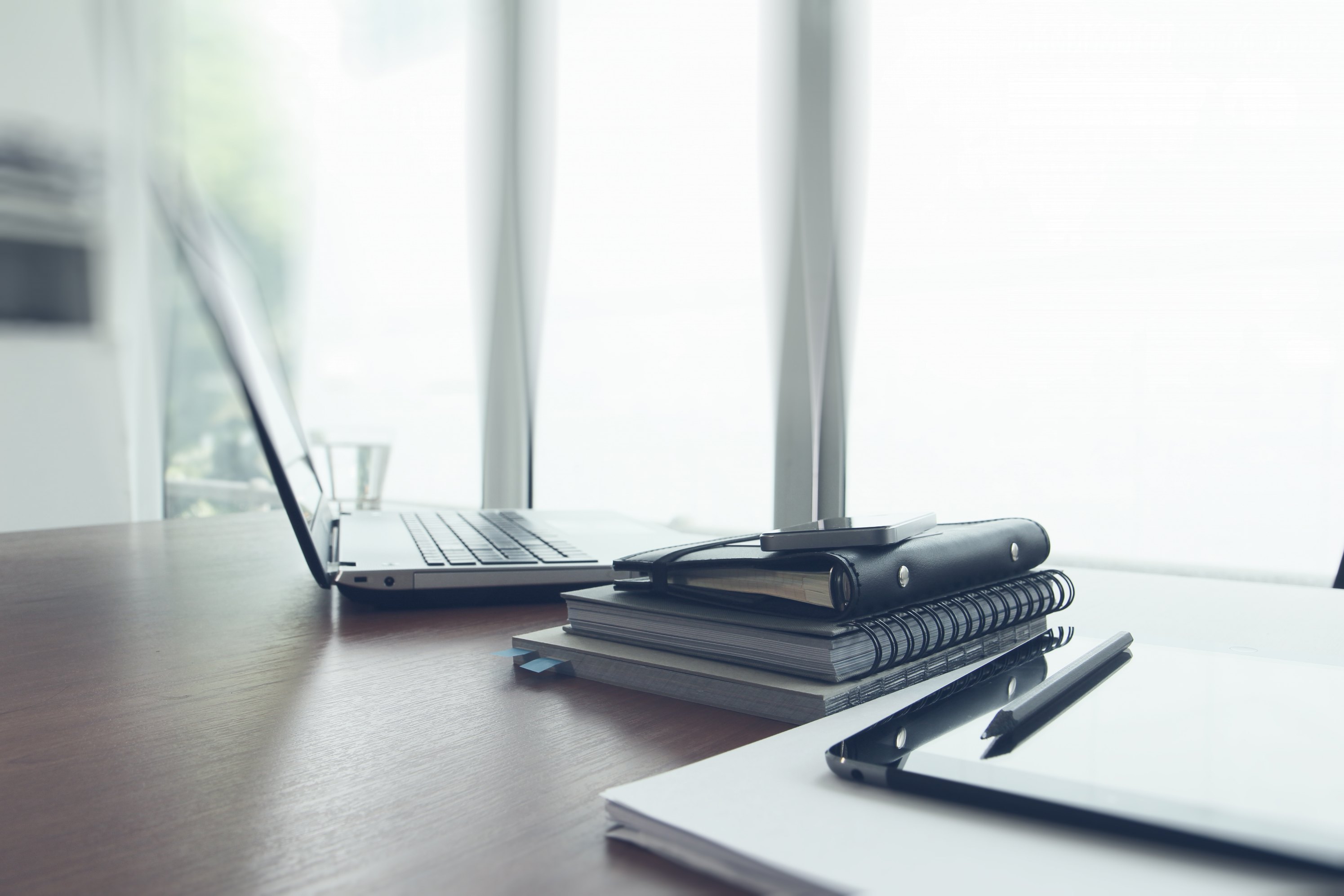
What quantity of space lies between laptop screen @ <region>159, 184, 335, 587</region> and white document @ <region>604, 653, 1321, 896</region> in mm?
429

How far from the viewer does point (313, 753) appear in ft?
1.36

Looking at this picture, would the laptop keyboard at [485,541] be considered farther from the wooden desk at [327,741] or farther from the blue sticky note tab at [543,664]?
the blue sticky note tab at [543,664]

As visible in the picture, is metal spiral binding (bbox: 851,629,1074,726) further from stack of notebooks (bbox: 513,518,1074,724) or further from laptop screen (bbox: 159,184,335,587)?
laptop screen (bbox: 159,184,335,587)

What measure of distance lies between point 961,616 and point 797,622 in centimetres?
12

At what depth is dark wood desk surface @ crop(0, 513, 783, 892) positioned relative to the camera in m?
0.30

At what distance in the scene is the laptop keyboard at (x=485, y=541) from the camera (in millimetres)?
823

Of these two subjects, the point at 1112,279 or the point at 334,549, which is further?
Answer: the point at 1112,279

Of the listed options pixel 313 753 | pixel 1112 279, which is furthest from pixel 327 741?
pixel 1112 279

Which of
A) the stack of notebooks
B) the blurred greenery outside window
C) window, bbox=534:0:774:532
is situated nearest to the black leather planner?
the stack of notebooks

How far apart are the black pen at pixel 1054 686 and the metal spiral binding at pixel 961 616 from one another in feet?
0.18

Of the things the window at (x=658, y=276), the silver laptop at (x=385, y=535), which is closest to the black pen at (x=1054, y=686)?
the silver laptop at (x=385, y=535)

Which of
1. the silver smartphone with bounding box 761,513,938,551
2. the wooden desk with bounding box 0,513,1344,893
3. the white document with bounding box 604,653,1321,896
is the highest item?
the silver smartphone with bounding box 761,513,938,551

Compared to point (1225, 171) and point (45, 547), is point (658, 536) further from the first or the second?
point (1225, 171)

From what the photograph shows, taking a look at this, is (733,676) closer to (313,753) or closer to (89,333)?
(313,753)
